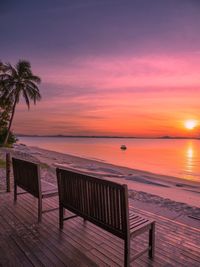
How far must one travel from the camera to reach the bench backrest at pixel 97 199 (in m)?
2.29

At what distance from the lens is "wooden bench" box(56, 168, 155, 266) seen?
7.52ft

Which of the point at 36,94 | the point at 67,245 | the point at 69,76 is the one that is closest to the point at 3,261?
the point at 67,245

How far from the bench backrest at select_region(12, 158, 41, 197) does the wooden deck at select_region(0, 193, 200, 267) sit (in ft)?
1.87

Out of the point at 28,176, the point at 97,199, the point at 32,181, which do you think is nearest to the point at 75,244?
the point at 97,199

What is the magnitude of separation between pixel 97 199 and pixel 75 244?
901mm

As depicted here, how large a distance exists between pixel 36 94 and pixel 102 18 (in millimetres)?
17749

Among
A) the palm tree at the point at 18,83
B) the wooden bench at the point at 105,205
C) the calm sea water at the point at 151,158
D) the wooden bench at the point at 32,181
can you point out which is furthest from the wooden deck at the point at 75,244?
the palm tree at the point at 18,83

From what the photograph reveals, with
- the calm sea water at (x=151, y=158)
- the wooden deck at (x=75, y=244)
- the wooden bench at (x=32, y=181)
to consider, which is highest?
the wooden bench at (x=32, y=181)

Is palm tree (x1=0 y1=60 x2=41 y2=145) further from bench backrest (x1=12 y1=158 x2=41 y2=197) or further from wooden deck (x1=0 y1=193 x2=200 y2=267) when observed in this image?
wooden deck (x1=0 y1=193 x2=200 y2=267)

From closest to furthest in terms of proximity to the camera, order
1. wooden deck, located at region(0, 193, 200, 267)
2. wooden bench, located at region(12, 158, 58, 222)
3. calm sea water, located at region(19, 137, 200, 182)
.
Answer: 1. wooden deck, located at region(0, 193, 200, 267)
2. wooden bench, located at region(12, 158, 58, 222)
3. calm sea water, located at region(19, 137, 200, 182)

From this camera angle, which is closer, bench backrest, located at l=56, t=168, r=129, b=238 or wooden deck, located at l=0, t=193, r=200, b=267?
bench backrest, located at l=56, t=168, r=129, b=238

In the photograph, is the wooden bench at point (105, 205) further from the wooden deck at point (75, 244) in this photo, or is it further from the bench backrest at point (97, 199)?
the wooden deck at point (75, 244)

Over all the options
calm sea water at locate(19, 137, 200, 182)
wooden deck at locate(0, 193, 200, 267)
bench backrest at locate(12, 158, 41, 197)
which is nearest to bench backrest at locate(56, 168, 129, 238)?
wooden deck at locate(0, 193, 200, 267)

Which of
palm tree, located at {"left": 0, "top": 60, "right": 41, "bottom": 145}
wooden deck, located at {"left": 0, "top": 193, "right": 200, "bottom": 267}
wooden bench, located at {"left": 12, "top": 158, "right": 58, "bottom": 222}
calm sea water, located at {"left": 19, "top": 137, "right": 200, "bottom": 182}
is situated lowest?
calm sea water, located at {"left": 19, "top": 137, "right": 200, "bottom": 182}
